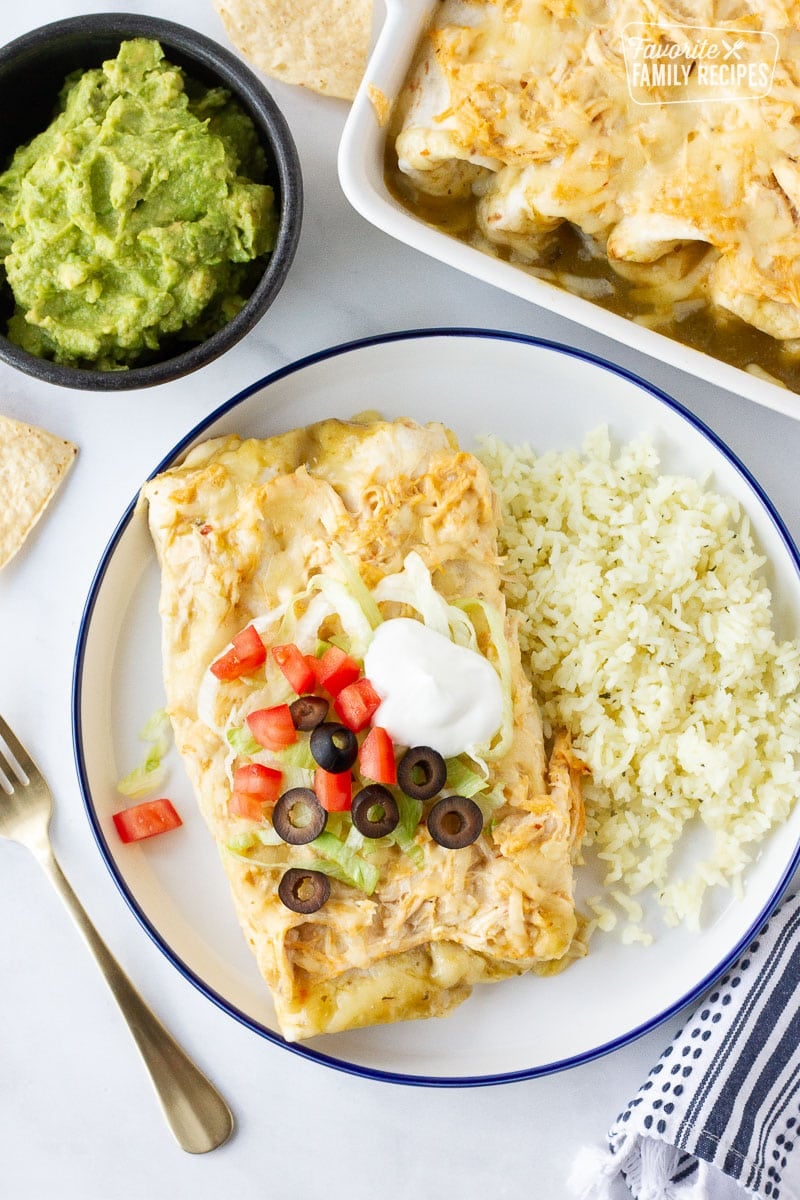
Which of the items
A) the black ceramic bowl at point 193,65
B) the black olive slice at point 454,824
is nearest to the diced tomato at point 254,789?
the black olive slice at point 454,824

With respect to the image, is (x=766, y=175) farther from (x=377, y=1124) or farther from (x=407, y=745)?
(x=377, y=1124)

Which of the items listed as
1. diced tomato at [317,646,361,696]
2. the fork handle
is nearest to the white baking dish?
diced tomato at [317,646,361,696]

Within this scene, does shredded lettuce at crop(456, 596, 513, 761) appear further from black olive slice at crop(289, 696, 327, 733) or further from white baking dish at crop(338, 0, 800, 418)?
white baking dish at crop(338, 0, 800, 418)

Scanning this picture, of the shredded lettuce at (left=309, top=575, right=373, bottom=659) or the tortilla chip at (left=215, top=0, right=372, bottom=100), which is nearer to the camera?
the shredded lettuce at (left=309, top=575, right=373, bottom=659)

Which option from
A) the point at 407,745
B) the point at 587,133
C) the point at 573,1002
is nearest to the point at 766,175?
the point at 587,133

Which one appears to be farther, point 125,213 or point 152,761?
point 152,761

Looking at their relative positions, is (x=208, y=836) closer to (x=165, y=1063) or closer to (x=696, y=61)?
(x=165, y=1063)

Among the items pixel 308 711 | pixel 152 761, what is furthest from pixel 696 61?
pixel 152 761
